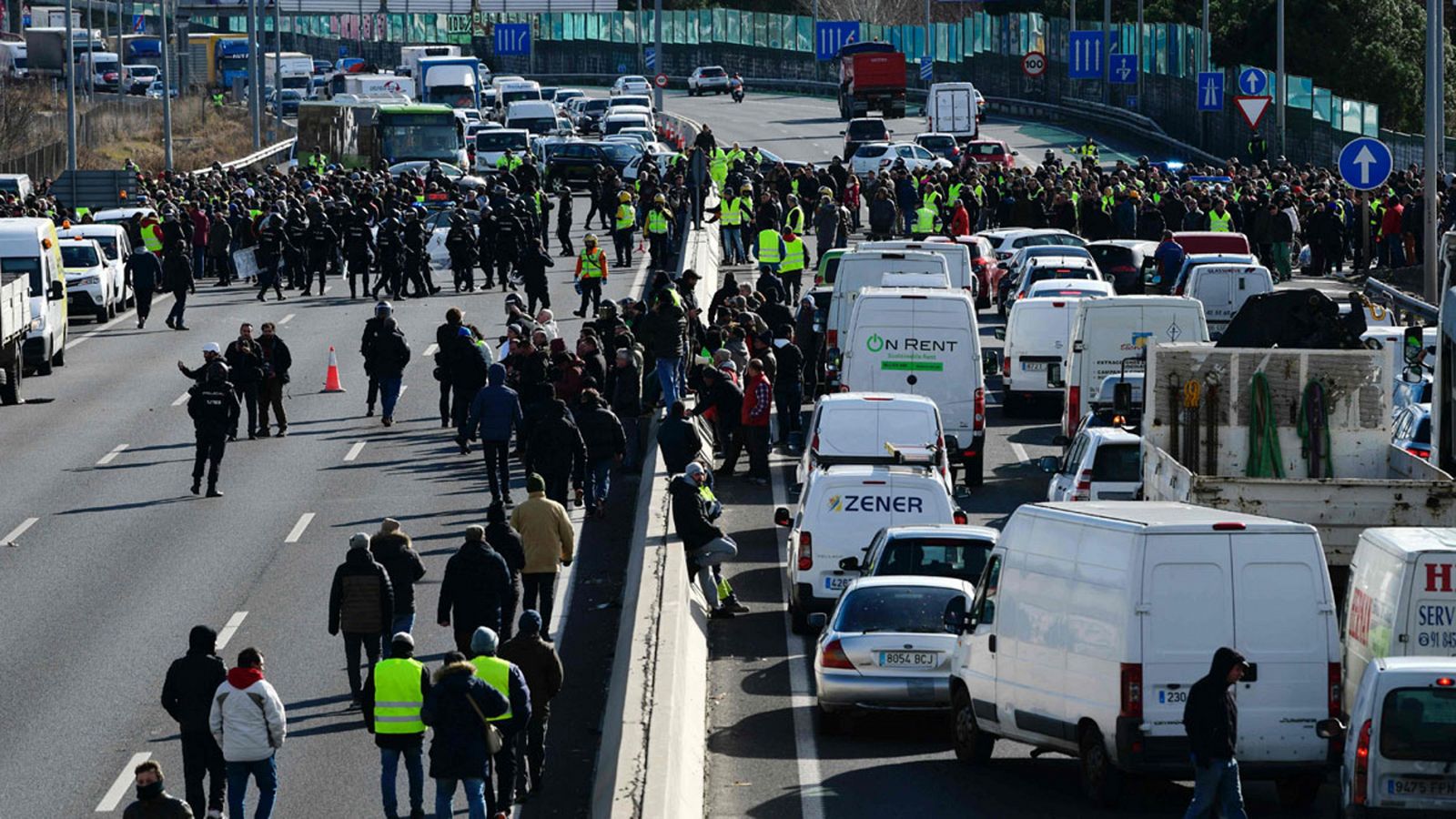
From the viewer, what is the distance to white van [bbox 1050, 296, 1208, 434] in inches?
1125

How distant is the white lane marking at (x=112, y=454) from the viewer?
100 feet

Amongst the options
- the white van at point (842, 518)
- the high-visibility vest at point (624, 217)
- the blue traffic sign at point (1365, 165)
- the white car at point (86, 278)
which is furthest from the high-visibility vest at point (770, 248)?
the white van at point (842, 518)

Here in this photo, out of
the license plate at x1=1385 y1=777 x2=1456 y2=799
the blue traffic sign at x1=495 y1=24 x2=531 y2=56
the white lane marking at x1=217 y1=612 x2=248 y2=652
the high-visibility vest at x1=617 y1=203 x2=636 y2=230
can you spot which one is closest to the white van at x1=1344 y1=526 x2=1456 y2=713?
the license plate at x1=1385 y1=777 x2=1456 y2=799

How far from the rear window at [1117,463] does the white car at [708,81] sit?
93.2 meters

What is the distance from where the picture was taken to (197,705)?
15.7 meters

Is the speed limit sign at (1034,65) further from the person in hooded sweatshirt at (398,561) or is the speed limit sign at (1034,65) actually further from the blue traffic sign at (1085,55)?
the person in hooded sweatshirt at (398,561)

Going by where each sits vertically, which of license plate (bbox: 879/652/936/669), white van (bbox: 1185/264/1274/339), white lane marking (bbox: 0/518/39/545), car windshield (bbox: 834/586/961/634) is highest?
white van (bbox: 1185/264/1274/339)

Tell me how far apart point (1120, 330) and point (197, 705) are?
15.5 meters

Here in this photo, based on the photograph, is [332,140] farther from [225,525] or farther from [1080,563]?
[1080,563]

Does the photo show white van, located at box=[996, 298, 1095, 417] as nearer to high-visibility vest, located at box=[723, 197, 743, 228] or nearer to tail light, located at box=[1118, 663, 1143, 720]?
high-visibility vest, located at box=[723, 197, 743, 228]

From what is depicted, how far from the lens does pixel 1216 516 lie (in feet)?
48.9

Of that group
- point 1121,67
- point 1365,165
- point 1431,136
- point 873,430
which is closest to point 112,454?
point 873,430

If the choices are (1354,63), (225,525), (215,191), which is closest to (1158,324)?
(225,525)

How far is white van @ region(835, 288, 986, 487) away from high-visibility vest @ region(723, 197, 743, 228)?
20.2m
